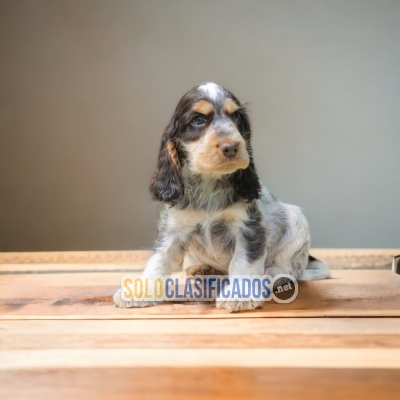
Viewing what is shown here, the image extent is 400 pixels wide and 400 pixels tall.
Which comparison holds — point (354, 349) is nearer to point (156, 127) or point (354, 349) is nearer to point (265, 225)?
point (265, 225)

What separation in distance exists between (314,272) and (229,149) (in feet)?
2.76

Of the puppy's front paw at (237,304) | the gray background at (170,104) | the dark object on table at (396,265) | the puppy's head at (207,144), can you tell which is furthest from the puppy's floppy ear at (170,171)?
the dark object on table at (396,265)

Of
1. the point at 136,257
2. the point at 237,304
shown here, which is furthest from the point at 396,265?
the point at 136,257

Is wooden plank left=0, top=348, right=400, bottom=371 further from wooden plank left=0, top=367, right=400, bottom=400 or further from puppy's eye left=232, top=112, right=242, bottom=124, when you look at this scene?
puppy's eye left=232, top=112, right=242, bottom=124

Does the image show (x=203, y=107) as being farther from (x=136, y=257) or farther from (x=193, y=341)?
(x=136, y=257)

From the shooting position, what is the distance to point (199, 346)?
4.23 feet

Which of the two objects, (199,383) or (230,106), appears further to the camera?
(230,106)

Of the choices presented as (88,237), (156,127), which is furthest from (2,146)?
(156,127)

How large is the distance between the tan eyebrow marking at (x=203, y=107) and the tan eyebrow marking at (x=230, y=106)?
1.9 inches

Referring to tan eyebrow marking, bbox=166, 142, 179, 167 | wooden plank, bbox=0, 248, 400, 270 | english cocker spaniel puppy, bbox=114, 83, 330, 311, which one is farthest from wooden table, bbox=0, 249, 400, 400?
tan eyebrow marking, bbox=166, 142, 179, 167

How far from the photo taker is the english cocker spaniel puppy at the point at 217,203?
140 centimetres

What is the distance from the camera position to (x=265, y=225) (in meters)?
1.63

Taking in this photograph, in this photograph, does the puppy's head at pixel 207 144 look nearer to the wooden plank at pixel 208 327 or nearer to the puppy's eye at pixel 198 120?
the puppy's eye at pixel 198 120

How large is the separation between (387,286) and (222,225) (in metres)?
0.77
